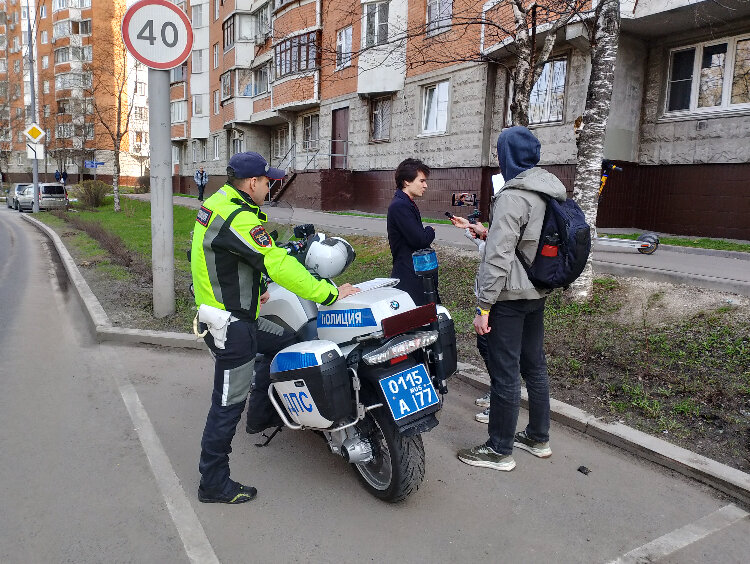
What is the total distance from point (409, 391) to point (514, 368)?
0.88 meters

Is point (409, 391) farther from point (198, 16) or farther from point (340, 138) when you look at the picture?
point (198, 16)

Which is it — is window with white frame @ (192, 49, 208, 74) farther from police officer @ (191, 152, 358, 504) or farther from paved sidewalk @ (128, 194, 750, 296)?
police officer @ (191, 152, 358, 504)

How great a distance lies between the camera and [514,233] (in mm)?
3465

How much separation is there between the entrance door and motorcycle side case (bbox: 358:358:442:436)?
67.3 ft

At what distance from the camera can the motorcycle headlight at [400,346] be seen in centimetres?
312

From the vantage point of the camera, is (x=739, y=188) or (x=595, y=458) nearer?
(x=595, y=458)

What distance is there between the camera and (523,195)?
350 cm

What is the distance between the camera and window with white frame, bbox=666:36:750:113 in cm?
1268

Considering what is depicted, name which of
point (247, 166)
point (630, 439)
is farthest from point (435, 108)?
point (247, 166)

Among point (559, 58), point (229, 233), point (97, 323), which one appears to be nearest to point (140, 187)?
point (559, 58)

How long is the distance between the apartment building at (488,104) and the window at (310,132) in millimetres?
88

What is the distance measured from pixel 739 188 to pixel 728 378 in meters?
9.58

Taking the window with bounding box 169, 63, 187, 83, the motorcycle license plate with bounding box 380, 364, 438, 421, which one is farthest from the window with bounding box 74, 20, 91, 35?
the motorcycle license plate with bounding box 380, 364, 438, 421

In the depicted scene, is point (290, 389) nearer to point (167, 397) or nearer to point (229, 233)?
point (229, 233)
